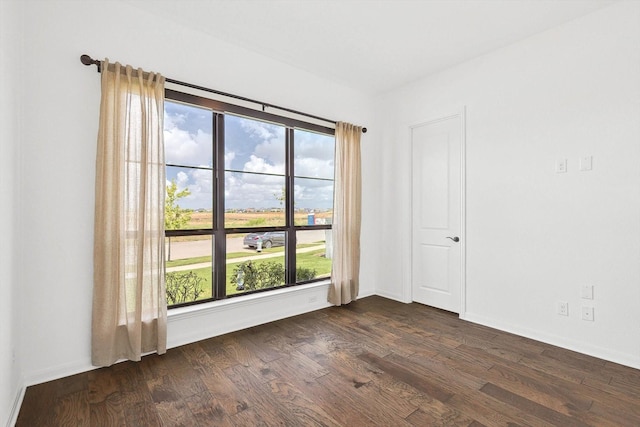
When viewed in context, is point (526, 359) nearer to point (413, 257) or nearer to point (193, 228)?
point (413, 257)

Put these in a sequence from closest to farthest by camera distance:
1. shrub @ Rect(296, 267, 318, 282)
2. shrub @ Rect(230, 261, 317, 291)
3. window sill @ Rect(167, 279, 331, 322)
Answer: window sill @ Rect(167, 279, 331, 322)
shrub @ Rect(230, 261, 317, 291)
shrub @ Rect(296, 267, 318, 282)

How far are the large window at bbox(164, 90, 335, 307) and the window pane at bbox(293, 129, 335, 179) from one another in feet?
0.04

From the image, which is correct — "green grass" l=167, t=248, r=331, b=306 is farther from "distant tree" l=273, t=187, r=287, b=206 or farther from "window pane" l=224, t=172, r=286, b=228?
"distant tree" l=273, t=187, r=287, b=206

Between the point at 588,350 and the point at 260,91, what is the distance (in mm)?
4019

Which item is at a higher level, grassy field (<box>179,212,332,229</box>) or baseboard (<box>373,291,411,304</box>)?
grassy field (<box>179,212,332,229</box>)

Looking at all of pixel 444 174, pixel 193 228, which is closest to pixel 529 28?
pixel 444 174

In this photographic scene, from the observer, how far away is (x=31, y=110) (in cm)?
220

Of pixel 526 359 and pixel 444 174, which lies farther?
pixel 444 174

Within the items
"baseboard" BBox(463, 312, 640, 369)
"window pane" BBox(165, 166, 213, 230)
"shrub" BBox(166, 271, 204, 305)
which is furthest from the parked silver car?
"baseboard" BBox(463, 312, 640, 369)

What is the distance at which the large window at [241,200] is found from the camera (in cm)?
294

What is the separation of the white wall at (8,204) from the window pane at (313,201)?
8.12 ft

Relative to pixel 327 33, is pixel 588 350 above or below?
below

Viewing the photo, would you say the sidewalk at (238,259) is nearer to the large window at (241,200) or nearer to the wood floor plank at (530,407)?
the large window at (241,200)

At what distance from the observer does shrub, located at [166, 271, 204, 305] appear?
2.93 m
